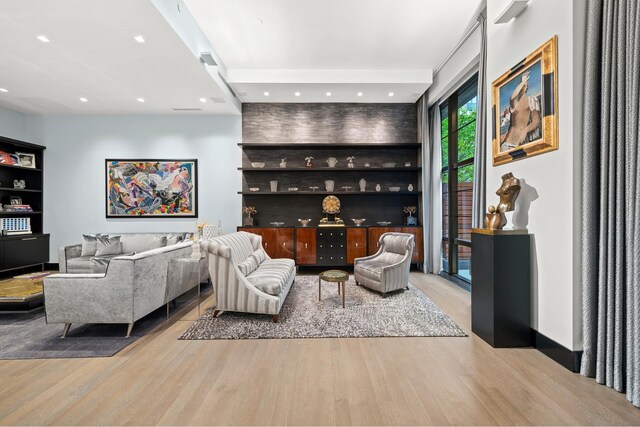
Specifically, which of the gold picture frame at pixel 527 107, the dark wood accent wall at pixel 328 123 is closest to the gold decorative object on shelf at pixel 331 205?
the dark wood accent wall at pixel 328 123

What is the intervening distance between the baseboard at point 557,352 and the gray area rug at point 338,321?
0.56 meters

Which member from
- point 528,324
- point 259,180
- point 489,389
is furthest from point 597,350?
point 259,180

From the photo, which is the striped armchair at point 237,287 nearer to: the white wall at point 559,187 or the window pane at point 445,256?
the white wall at point 559,187

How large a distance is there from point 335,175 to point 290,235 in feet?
5.31

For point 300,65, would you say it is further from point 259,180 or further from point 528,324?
point 528,324

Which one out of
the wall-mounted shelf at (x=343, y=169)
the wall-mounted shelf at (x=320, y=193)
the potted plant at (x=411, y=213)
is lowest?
the potted plant at (x=411, y=213)

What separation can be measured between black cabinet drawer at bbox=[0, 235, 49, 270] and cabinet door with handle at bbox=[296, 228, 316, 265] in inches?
201

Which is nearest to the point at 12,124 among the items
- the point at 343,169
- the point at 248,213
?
the point at 248,213

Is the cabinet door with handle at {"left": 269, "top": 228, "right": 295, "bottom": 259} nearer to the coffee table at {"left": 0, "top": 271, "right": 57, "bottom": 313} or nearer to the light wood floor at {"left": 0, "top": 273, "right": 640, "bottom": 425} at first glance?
the light wood floor at {"left": 0, "top": 273, "right": 640, "bottom": 425}

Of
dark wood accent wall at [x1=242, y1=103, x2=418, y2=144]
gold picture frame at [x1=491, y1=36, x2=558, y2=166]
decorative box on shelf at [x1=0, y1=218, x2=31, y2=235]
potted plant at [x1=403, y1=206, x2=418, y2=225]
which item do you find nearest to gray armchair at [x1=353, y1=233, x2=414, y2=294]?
potted plant at [x1=403, y1=206, x2=418, y2=225]

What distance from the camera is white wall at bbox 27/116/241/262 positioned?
5891 millimetres

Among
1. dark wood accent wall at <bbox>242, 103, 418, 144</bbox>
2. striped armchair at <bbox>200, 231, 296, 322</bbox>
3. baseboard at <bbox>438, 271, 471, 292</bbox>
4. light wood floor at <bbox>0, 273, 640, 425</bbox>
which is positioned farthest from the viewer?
dark wood accent wall at <bbox>242, 103, 418, 144</bbox>

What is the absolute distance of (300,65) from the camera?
481cm

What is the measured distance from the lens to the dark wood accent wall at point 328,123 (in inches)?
236
